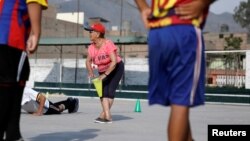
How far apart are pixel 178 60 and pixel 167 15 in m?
0.31

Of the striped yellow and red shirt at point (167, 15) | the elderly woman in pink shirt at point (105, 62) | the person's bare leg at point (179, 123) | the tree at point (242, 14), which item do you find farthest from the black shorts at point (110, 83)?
the tree at point (242, 14)

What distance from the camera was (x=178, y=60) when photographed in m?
3.18

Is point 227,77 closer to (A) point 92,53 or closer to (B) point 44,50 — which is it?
(A) point 92,53

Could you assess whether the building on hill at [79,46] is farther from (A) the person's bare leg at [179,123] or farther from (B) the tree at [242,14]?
(A) the person's bare leg at [179,123]

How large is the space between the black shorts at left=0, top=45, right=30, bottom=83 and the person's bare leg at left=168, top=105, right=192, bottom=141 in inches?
50.7

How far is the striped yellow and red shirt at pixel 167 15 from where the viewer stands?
3.24m

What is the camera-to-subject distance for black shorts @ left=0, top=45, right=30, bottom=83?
12.4 feet

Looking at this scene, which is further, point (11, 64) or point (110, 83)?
point (110, 83)

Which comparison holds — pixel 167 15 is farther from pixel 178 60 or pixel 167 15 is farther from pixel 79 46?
pixel 79 46

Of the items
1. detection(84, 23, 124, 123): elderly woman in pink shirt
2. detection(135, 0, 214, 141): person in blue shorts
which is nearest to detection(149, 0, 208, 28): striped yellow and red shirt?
detection(135, 0, 214, 141): person in blue shorts

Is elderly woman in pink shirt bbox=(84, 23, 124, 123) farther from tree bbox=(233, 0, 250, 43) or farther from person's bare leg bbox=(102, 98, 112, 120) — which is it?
tree bbox=(233, 0, 250, 43)

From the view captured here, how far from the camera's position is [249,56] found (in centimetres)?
2077

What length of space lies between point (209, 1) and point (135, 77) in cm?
2905

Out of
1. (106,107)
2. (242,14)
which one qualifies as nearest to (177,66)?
(106,107)
